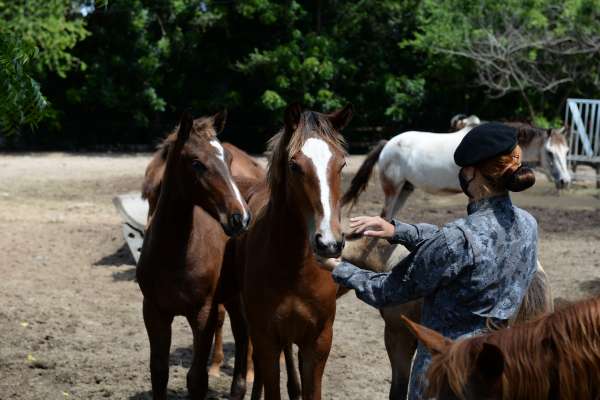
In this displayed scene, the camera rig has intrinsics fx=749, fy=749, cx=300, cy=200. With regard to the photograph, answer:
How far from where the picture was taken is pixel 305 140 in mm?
3404

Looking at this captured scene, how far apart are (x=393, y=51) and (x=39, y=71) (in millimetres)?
9834

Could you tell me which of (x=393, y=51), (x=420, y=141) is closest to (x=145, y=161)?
(x=393, y=51)

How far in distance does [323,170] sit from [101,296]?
4380mm

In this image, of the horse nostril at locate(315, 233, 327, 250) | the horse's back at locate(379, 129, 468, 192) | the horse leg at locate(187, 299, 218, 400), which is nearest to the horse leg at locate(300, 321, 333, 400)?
the horse leg at locate(187, 299, 218, 400)

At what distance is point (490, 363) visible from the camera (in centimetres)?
179

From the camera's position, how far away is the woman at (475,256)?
241 centimetres

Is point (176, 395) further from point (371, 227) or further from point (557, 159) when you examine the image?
point (557, 159)

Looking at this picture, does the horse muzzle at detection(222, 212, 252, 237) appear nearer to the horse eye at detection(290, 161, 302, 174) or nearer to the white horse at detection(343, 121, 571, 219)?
the horse eye at detection(290, 161, 302, 174)

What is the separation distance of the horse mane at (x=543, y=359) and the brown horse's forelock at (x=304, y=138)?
1654 mm

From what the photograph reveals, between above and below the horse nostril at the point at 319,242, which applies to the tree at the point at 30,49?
above

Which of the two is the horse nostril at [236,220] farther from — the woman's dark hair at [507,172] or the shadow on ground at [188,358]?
the shadow on ground at [188,358]

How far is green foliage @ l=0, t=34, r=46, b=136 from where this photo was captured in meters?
3.41

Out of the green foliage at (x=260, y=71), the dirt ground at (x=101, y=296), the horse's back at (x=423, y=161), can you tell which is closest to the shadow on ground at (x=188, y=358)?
the dirt ground at (x=101, y=296)

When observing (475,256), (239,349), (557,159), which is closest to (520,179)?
(475,256)
